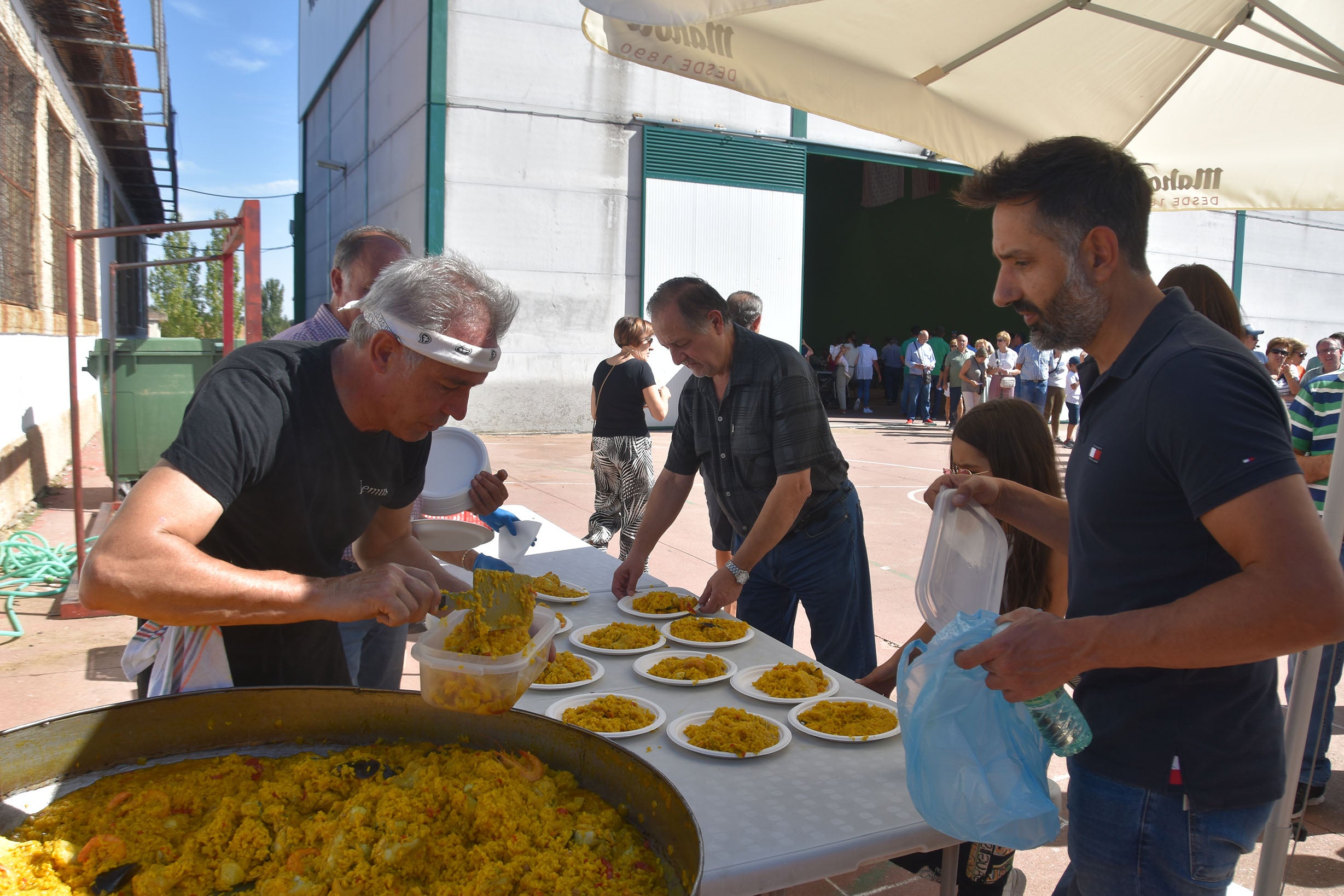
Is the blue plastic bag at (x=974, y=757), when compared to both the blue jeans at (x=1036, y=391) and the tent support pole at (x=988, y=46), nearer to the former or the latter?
the tent support pole at (x=988, y=46)

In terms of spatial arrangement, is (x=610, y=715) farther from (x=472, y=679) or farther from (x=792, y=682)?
(x=472, y=679)

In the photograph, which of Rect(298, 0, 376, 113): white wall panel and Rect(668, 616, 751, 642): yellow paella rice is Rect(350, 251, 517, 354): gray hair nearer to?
Rect(668, 616, 751, 642): yellow paella rice

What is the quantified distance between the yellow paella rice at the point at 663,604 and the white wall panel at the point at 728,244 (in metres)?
12.3

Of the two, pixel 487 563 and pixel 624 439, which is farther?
pixel 624 439

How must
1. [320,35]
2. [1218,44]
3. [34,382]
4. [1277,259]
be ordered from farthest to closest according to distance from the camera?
[320,35] → [1277,259] → [34,382] → [1218,44]

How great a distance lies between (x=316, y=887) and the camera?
123 centimetres

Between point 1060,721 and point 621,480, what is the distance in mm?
4756

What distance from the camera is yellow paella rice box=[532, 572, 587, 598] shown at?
3271mm

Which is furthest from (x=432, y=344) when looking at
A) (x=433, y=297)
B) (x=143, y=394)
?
(x=143, y=394)

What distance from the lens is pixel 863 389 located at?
2173 cm

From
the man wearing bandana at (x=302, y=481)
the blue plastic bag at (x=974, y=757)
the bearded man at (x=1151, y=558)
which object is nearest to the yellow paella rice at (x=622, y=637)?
the man wearing bandana at (x=302, y=481)

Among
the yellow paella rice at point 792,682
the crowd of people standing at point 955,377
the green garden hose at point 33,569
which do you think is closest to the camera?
the yellow paella rice at point 792,682

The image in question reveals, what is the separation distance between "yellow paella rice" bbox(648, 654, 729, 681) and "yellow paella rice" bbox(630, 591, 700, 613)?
51 cm

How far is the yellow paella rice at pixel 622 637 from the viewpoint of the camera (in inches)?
109
